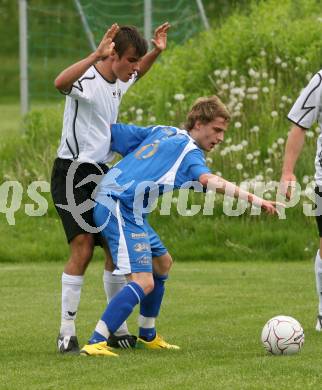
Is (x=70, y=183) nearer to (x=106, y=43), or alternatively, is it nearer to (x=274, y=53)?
(x=106, y=43)

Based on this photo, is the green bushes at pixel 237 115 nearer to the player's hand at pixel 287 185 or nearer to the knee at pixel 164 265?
the player's hand at pixel 287 185

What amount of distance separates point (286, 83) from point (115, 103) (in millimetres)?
8861

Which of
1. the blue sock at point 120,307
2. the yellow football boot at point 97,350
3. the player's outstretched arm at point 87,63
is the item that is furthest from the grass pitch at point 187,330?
the player's outstretched arm at point 87,63

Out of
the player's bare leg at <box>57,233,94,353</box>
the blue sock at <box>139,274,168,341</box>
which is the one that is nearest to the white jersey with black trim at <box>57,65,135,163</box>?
the player's bare leg at <box>57,233,94,353</box>

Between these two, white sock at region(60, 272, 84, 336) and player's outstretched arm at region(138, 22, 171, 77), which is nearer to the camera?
white sock at region(60, 272, 84, 336)

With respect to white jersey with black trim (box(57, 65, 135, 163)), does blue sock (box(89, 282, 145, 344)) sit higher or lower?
lower

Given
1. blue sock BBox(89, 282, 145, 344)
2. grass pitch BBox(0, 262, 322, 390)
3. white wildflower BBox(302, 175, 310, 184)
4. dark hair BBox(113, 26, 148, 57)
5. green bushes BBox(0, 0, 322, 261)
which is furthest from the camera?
green bushes BBox(0, 0, 322, 261)

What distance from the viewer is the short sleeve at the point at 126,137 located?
802 centimetres

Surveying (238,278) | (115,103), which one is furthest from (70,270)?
(238,278)

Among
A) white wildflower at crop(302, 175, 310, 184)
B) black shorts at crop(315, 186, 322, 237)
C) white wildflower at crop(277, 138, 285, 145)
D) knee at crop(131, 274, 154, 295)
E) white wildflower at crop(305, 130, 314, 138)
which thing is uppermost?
black shorts at crop(315, 186, 322, 237)

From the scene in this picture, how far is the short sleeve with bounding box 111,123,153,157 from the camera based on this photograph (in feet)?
26.3

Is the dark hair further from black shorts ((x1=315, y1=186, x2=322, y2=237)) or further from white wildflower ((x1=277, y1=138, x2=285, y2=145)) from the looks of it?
white wildflower ((x1=277, y1=138, x2=285, y2=145))

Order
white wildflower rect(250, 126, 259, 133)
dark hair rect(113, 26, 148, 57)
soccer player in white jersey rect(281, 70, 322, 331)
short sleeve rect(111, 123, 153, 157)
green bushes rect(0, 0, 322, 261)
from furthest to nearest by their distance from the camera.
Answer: white wildflower rect(250, 126, 259, 133) < green bushes rect(0, 0, 322, 261) < soccer player in white jersey rect(281, 70, 322, 331) < short sleeve rect(111, 123, 153, 157) < dark hair rect(113, 26, 148, 57)

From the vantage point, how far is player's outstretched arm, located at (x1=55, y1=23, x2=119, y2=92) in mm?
7410
